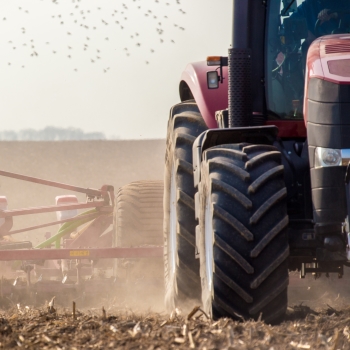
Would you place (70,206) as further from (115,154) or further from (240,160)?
(115,154)

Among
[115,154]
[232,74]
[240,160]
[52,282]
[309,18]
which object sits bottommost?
[115,154]

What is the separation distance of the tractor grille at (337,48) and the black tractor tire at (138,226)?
4115mm

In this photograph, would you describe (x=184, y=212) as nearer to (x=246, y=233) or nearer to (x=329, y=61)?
(x=246, y=233)

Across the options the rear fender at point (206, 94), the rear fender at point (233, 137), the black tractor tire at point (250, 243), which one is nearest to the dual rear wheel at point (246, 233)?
the black tractor tire at point (250, 243)

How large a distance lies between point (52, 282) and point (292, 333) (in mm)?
4741

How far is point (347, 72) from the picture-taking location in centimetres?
453

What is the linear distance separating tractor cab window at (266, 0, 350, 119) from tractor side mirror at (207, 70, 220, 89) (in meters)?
0.38

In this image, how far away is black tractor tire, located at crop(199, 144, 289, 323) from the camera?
4.38m

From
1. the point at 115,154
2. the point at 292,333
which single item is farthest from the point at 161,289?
the point at 115,154

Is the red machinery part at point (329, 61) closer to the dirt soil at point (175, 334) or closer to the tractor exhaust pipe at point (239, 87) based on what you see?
the tractor exhaust pipe at point (239, 87)

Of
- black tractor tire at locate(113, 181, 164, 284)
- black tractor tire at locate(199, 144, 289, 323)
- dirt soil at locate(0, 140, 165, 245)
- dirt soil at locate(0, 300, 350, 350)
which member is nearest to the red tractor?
black tractor tire at locate(199, 144, 289, 323)

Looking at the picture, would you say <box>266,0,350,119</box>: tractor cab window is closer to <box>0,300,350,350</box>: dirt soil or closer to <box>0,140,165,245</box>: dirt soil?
<box>0,300,350,350</box>: dirt soil

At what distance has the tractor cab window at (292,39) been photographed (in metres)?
5.21

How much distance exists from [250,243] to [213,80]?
152 cm
